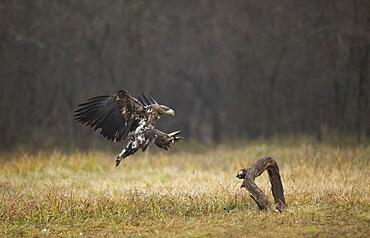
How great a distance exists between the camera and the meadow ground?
979cm

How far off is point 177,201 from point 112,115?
1.78 metres

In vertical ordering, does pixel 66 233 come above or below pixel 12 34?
below

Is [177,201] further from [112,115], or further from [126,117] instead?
[112,115]

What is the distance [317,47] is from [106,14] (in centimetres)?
754

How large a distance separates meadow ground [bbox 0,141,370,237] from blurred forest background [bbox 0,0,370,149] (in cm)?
726

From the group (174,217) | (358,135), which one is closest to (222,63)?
(358,135)

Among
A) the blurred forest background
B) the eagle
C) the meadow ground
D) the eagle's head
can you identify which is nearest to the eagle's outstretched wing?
the eagle

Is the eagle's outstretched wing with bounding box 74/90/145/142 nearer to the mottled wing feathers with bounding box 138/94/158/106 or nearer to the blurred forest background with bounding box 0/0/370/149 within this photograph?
the mottled wing feathers with bounding box 138/94/158/106

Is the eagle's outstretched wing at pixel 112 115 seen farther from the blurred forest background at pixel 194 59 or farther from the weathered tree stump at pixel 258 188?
the blurred forest background at pixel 194 59

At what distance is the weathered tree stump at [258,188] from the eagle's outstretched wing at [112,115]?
216cm

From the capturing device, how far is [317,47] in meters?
27.0

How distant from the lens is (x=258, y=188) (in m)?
10.7

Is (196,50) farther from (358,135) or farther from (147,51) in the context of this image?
(358,135)

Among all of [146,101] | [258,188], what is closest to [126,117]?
[146,101]
